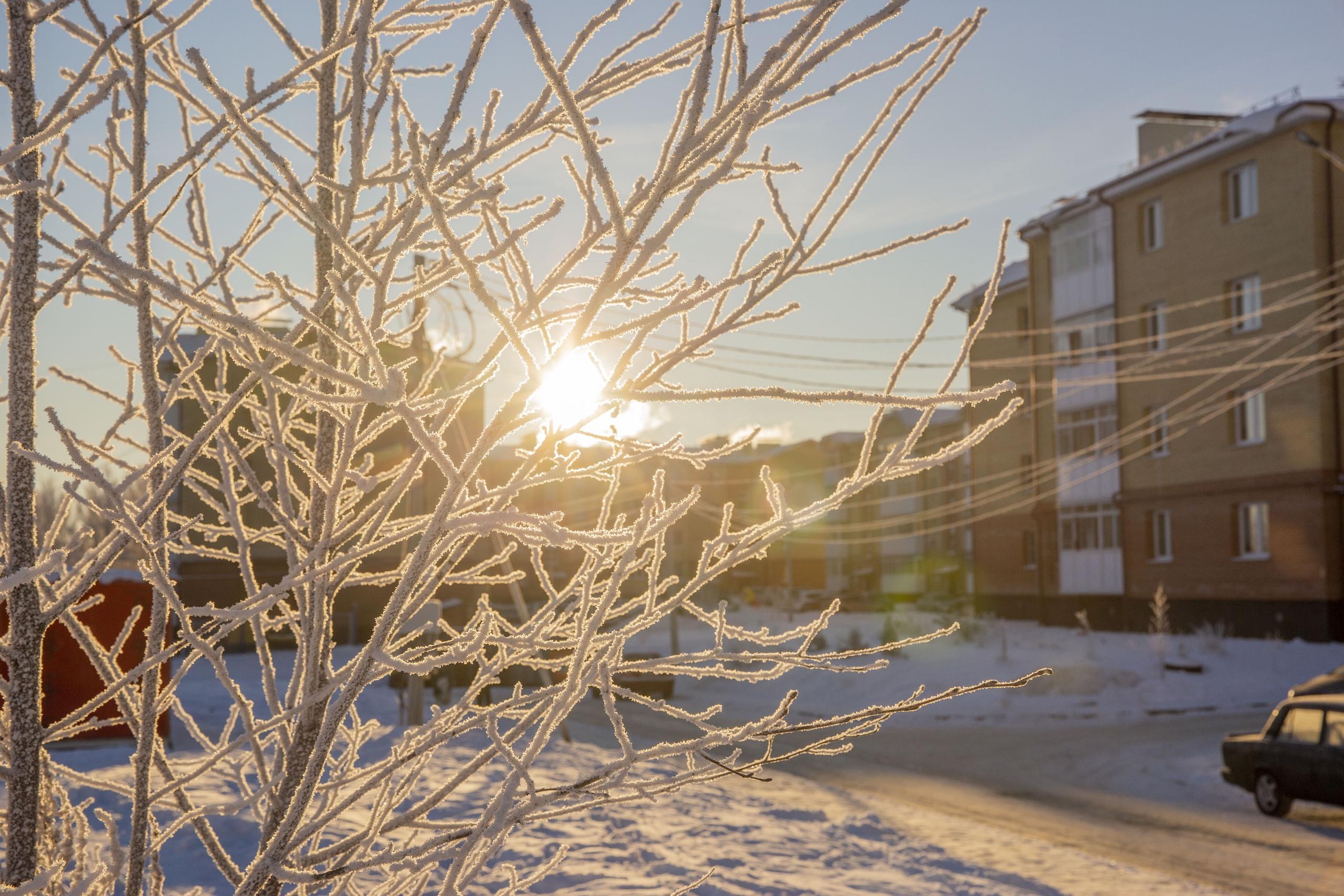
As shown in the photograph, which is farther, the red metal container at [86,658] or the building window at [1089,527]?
the building window at [1089,527]

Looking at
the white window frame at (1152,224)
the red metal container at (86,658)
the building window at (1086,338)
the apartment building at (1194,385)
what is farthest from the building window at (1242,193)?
the red metal container at (86,658)

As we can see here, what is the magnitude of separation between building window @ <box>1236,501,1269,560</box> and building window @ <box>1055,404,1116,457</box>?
5.04m

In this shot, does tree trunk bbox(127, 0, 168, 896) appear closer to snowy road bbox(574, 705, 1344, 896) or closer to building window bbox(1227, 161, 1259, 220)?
snowy road bbox(574, 705, 1344, 896)

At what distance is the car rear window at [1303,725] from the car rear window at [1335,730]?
0.25ft

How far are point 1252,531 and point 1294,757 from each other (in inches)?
789

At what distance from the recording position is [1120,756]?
16.1m

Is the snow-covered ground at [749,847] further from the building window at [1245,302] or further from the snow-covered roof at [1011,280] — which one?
the snow-covered roof at [1011,280]

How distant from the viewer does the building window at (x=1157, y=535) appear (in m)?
33.2

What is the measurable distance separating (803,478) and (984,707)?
46.1 metres

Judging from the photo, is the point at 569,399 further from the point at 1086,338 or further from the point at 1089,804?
the point at 1086,338

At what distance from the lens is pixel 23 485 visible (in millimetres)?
1811

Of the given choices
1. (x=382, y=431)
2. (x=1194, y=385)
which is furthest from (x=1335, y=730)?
(x=1194, y=385)

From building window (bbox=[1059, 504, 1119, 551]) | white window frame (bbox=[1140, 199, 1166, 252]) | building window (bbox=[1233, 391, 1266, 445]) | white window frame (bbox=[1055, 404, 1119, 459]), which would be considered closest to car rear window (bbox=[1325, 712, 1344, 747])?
building window (bbox=[1233, 391, 1266, 445])

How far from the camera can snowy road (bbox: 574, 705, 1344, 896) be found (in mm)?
9492
